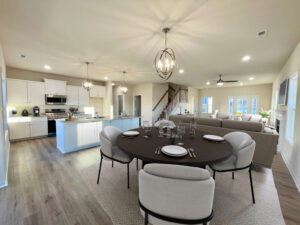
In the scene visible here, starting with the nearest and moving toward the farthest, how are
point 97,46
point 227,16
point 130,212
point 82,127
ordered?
point 130,212 < point 227,16 < point 97,46 < point 82,127

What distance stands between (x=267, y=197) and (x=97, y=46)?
13.8ft

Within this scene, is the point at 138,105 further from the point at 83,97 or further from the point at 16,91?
the point at 16,91

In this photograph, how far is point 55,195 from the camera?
192cm

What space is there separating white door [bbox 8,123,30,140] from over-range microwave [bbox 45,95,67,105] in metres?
1.12

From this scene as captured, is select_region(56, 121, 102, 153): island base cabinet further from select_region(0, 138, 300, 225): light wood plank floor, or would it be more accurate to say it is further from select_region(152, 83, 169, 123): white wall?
select_region(152, 83, 169, 123): white wall

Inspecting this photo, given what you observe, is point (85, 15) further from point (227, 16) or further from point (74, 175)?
point (74, 175)

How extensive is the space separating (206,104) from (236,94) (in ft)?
7.22

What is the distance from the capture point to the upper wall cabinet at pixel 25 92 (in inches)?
175

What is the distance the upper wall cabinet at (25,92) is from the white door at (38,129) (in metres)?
0.82

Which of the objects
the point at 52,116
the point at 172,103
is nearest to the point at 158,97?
the point at 172,103

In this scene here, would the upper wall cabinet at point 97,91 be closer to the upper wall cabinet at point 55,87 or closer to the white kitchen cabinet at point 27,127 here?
the upper wall cabinet at point 55,87

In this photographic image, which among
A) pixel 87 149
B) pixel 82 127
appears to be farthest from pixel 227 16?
pixel 87 149

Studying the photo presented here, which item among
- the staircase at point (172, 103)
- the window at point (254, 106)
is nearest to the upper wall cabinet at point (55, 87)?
the staircase at point (172, 103)

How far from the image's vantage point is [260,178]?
2408mm
